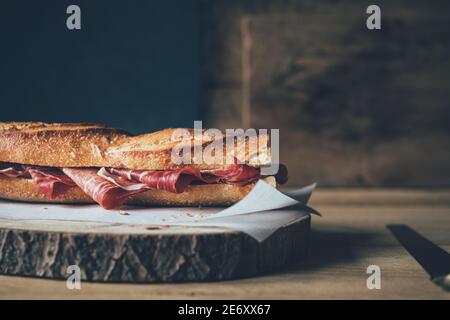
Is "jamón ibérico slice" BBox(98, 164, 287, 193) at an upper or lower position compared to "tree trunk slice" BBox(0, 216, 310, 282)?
upper

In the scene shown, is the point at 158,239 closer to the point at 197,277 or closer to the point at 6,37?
the point at 197,277

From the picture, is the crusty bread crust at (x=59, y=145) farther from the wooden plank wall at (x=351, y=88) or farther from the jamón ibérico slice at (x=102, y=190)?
the wooden plank wall at (x=351, y=88)

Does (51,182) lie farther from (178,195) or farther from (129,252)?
(129,252)

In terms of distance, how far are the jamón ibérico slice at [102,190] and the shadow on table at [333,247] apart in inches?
16.3

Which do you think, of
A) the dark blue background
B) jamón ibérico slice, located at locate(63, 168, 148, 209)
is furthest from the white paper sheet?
the dark blue background

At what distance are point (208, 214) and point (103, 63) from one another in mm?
2239

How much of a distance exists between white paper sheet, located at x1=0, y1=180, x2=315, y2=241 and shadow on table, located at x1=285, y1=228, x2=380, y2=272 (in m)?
0.10

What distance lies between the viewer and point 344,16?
358cm

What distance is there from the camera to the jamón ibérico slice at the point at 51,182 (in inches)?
63.4

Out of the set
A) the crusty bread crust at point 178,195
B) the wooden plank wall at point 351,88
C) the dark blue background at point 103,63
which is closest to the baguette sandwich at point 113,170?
the crusty bread crust at point 178,195

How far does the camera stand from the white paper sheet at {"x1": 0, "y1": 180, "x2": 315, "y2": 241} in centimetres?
134

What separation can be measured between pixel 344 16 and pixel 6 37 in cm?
179

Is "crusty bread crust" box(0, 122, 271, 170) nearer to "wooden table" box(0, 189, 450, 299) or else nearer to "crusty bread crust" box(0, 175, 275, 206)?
"crusty bread crust" box(0, 175, 275, 206)

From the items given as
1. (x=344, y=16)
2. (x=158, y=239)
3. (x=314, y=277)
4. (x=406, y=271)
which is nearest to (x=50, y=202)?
(x=158, y=239)
